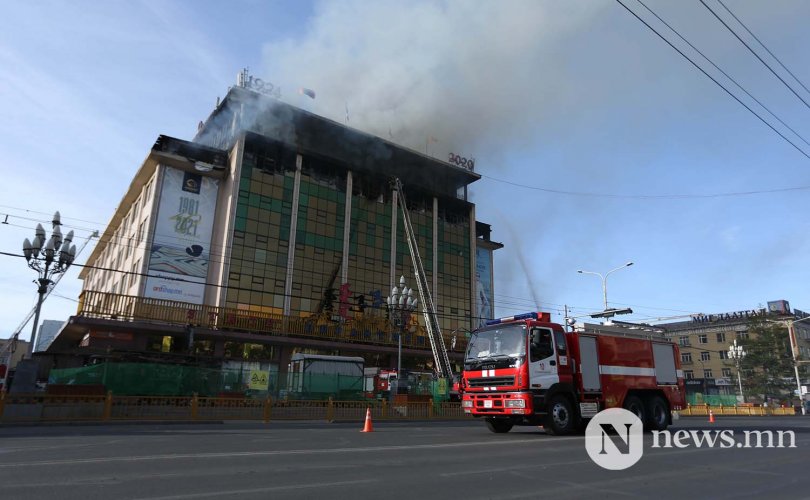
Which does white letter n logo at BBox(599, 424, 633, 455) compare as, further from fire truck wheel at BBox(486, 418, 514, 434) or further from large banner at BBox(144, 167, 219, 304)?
large banner at BBox(144, 167, 219, 304)

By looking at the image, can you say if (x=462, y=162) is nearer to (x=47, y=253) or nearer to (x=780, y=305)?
(x=47, y=253)

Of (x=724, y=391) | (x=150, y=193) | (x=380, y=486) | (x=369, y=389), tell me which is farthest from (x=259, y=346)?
(x=724, y=391)

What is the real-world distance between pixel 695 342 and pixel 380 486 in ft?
304

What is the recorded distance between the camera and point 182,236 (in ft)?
129

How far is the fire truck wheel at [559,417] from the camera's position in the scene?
13.4 metres

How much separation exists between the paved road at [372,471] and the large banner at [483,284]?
140ft

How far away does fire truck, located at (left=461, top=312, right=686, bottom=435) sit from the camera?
42.4 feet

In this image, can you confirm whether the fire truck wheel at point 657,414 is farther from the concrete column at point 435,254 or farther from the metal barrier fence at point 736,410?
the concrete column at point 435,254

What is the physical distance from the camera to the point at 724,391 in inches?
3004

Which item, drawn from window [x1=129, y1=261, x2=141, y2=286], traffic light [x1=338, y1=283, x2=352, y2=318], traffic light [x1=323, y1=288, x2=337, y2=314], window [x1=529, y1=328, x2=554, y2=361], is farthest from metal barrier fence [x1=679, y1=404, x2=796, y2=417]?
window [x1=129, y1=261, x2=141, y2=286]

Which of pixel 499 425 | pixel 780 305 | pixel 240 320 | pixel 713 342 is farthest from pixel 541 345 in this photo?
pixel 780 305

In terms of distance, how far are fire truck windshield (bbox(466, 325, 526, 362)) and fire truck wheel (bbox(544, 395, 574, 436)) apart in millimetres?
1710

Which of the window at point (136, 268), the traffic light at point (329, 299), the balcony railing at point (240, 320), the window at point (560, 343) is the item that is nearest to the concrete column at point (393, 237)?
the balcony railing at point (240, 320)

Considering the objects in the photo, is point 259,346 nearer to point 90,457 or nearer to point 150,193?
point 150,193
